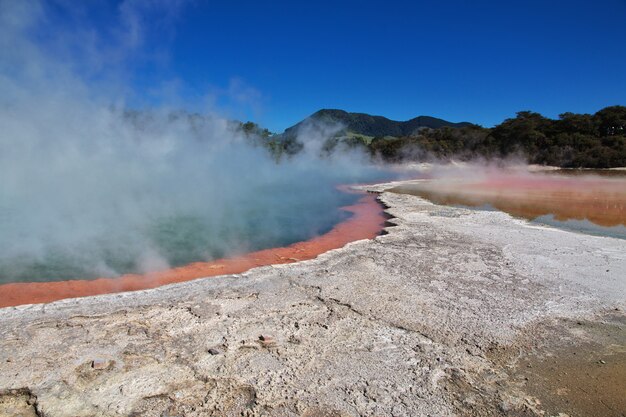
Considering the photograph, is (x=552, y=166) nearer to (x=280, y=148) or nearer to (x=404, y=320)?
(x=280, y=148)

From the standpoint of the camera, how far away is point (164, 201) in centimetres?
1036

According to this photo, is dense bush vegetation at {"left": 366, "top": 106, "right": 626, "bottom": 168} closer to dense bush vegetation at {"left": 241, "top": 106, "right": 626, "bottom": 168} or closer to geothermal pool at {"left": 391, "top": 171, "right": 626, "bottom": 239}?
dense bush vegetation at {"left": 241, "top": 106, "right": 626, "bottom": 168}

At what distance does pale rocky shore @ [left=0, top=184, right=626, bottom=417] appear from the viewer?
2.07 meters

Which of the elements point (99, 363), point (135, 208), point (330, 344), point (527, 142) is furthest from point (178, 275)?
point (527, 142)

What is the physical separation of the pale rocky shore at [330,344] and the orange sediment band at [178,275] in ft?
2.44

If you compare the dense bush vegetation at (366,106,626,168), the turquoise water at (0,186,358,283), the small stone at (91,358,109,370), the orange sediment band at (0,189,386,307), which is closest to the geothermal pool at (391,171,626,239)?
the orange sediment band at (0,189,386,307)

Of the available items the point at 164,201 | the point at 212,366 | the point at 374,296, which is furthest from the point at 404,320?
the point at 164,201

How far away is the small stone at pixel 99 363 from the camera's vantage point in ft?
7.59

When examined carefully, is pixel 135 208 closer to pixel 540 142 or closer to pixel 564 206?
pixel 564 206

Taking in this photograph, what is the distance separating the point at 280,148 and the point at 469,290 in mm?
33905

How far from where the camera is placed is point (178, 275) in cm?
452

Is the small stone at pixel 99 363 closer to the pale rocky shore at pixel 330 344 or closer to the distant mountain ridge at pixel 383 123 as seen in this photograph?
the pale rocky shore at pixel 330 344

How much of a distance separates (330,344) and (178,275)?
2.53 m

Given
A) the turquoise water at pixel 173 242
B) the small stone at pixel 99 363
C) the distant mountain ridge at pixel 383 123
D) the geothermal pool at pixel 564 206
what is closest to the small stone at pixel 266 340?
the small stone at pixel 99 363
